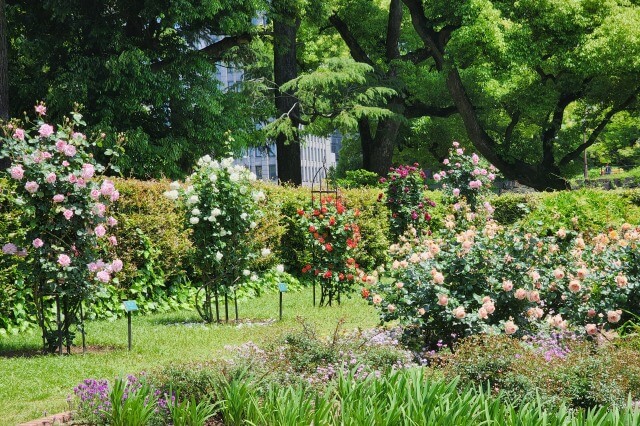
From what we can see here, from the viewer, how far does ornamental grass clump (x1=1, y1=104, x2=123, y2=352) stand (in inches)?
307

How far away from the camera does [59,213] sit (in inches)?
313

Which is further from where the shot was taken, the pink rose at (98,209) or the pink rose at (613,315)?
the pink rose at (98,209)

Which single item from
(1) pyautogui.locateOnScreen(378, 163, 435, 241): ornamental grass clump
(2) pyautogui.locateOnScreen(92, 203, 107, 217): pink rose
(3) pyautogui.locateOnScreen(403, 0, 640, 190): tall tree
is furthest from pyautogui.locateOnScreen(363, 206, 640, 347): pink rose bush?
(3) pyautogui.locateOnScreen(403, 0, 640, 190): tall tree

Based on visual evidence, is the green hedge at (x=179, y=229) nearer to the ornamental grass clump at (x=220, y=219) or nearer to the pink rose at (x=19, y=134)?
the ornamental grass clump at (x=220, y=219)

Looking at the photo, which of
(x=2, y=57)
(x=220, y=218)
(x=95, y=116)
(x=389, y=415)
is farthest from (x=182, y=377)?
→ (x=95, y=116)

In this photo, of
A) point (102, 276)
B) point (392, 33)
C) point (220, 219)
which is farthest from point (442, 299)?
point (392, 33)

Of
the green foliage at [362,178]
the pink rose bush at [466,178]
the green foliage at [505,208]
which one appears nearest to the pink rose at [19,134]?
the pink rose bush at [466,178]

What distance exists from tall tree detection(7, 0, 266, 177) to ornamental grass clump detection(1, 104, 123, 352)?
306 inches

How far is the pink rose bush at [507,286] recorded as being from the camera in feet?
22.0

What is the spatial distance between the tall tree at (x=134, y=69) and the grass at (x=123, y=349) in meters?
6.03

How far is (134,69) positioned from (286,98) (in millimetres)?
6082

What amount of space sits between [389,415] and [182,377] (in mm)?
1538

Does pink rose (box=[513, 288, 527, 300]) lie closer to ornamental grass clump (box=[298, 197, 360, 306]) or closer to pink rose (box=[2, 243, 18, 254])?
pink rose (box=[2, 243, 18, 254])

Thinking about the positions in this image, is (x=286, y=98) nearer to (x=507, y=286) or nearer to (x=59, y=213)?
(x=59, y=213)
